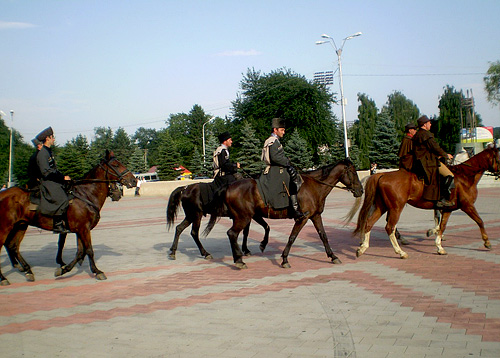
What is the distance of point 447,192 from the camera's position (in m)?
10.1

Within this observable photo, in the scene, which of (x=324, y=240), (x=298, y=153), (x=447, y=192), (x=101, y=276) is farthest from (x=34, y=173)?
(x=298, y=153)

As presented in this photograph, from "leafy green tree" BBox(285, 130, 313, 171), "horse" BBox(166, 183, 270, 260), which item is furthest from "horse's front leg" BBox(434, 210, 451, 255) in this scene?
"leafy green tree" BBox(285, 130, 313, 171)

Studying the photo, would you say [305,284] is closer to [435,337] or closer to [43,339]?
[435,337]

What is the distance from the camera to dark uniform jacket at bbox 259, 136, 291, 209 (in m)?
9.45

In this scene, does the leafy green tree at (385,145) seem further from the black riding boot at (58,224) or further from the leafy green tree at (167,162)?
the black riding boot at (58,224)

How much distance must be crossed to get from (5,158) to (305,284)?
93.3 m

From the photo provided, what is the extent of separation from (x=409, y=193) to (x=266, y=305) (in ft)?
16.2

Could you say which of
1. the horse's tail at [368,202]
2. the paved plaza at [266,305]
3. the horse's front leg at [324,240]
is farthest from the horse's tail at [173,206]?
the horse's tail at [368,202]

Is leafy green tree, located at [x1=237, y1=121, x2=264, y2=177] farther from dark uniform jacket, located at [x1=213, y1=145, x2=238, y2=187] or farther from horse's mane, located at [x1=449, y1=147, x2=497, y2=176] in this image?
horse's mane, located at [x1=449, y1=147, x2=497, y2=176]

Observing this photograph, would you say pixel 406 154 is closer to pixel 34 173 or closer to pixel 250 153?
pixel 34 173

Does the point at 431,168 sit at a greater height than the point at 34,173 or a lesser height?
lesser

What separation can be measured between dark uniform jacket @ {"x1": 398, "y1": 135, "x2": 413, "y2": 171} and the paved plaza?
1.87 m

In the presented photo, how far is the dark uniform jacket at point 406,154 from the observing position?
10.5 metres

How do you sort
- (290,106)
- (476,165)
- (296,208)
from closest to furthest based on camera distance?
1. (296,208)
2. (476,165)
3. (290,106)
